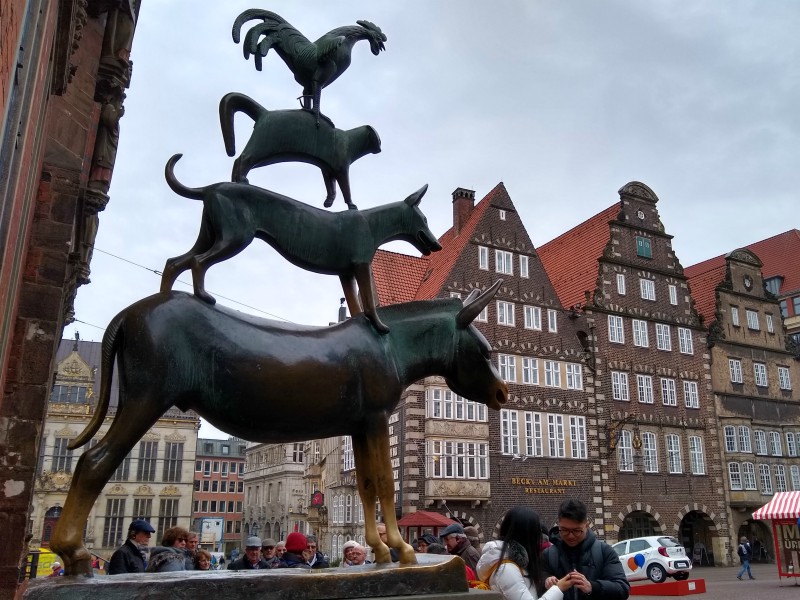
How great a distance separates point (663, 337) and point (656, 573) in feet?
40.1

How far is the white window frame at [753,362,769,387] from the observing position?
32156 mm

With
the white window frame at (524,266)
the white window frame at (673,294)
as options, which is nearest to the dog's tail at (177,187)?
the white window frame at (524,266)

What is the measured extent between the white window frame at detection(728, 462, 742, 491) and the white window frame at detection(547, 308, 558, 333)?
10.4 metres

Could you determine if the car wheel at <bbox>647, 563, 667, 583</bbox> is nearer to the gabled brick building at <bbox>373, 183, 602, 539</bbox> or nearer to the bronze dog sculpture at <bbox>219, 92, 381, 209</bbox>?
the gabled brick building at <bbox>373, 183, 602, 539</bbox>

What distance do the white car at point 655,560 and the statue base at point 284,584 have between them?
61.7ft

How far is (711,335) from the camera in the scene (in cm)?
3128

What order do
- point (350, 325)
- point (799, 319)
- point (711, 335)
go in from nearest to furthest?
point (350, 325) < point (711, 335) < point (799, 319)

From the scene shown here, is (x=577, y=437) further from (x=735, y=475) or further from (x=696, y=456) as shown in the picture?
(x=735, y=475)

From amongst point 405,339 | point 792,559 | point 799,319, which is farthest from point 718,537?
point 405,339

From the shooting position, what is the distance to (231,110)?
3.44 m

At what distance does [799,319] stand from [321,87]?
46.2 meters

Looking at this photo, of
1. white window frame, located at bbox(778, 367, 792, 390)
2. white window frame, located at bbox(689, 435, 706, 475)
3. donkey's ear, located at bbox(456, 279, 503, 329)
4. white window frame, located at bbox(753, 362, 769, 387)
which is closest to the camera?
donkey's ear, located at bbox(456, 279, 503, 329)

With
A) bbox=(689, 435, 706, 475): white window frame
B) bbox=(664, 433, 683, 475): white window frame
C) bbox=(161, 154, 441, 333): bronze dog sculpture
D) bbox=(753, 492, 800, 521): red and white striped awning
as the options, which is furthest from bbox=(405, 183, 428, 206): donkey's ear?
bbox=(689, 435, 706, 475): white window frame

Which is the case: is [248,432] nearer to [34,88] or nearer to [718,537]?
[34,88]
